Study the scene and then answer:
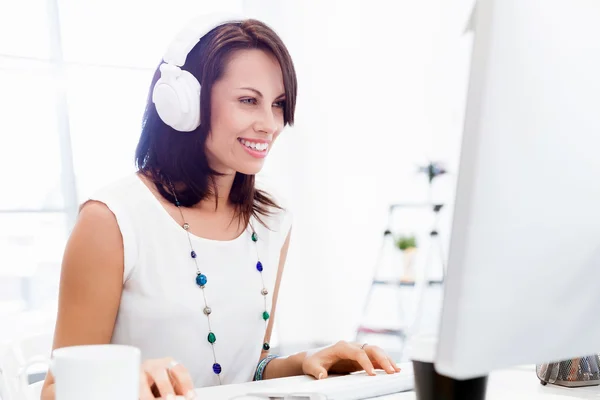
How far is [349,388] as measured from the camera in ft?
2.57

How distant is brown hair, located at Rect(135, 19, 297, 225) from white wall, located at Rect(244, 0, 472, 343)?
2.46 m

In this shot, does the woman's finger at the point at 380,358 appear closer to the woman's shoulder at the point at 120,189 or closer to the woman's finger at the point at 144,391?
the woman's finger at the point at 144,391

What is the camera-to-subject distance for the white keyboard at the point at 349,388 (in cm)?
70

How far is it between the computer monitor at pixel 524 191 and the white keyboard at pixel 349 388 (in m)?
0.31

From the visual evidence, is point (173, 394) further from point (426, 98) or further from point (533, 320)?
point (426, 98)

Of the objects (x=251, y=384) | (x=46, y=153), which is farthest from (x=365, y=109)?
(x=251, y=384)

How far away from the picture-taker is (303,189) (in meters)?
3.98

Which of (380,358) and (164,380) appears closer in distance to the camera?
(164,380)

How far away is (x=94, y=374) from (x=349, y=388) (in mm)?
396

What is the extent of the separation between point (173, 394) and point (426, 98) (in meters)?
3.88

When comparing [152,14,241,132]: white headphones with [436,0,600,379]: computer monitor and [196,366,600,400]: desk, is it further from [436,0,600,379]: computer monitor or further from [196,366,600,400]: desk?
[436,0,600,379]: computer monitor

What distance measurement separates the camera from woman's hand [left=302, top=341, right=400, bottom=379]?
0.94 meters

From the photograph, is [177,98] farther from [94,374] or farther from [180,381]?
[94,374]

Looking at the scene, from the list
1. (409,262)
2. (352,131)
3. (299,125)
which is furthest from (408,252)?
(299,125)
